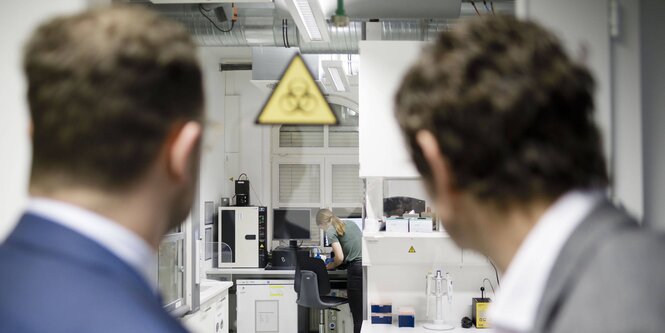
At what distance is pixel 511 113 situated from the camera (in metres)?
0.68

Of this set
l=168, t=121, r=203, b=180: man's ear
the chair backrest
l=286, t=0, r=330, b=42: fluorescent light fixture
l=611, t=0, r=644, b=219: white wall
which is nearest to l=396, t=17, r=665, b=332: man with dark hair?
l=168, t=121, r=203, b=180: man's ear

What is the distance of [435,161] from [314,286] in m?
5.19

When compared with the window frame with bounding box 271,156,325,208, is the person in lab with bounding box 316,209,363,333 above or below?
below

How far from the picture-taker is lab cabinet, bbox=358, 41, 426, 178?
10.6ft

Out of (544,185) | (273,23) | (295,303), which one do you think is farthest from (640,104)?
(295,303)

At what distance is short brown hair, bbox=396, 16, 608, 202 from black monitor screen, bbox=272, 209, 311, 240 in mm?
6450

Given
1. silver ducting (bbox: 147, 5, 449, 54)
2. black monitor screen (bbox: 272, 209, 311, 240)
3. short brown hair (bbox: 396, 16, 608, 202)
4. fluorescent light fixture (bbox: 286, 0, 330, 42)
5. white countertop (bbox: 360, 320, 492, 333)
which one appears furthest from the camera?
black monitor screen (bbox: 272, 209, 311, 240)

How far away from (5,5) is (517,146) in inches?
57.4

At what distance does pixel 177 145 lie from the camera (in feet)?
2.39

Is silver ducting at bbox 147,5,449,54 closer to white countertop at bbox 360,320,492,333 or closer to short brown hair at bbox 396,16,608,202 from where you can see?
white countertop at bbox 360,320,492,333

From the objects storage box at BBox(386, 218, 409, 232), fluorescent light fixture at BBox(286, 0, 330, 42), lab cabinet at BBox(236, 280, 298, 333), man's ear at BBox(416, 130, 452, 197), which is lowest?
lab cabinet at BBox(236, 280, 298, 333)

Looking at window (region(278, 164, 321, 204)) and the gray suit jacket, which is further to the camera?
window (region(278, 164, 321, 204))

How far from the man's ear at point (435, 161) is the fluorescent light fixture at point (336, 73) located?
3911 millimetres

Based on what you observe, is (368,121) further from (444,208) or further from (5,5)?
(444,208)
